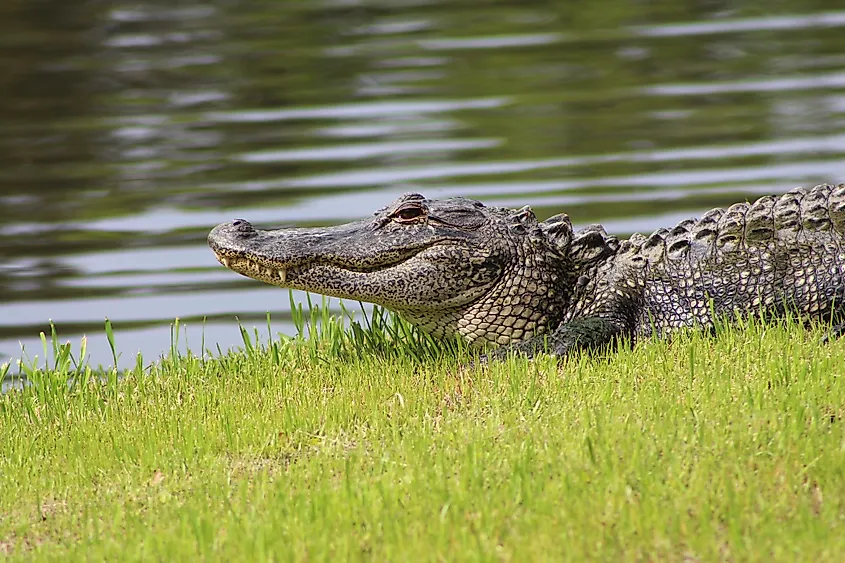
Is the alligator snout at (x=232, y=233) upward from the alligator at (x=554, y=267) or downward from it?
upward

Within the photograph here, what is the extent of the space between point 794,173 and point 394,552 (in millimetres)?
10976

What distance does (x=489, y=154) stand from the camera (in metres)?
15.7

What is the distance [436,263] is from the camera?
7148mm

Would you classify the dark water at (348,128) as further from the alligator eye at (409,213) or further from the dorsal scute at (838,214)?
the dorsal scute at (838,214)

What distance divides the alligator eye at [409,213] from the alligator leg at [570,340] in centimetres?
88

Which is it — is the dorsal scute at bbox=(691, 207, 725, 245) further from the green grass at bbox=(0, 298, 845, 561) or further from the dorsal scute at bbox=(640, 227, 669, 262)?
the green grass at bbox=(0, 298, 845, 561)

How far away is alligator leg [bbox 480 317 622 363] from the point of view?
21.9 feet

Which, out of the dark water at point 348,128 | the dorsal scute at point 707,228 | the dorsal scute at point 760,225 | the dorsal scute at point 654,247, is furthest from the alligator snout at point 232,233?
the dark water at point 348,128

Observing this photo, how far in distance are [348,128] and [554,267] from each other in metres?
10.5

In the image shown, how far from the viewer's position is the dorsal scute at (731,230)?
7062 mm

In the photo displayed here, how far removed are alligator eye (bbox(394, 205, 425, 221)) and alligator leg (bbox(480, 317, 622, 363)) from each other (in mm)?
879

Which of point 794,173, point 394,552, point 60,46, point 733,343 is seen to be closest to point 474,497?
point 394,552

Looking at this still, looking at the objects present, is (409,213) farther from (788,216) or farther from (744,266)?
(788,216)

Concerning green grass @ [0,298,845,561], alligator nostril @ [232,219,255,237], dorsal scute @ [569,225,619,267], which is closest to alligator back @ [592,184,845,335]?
dorsal scute @ [569,225,619,267]
